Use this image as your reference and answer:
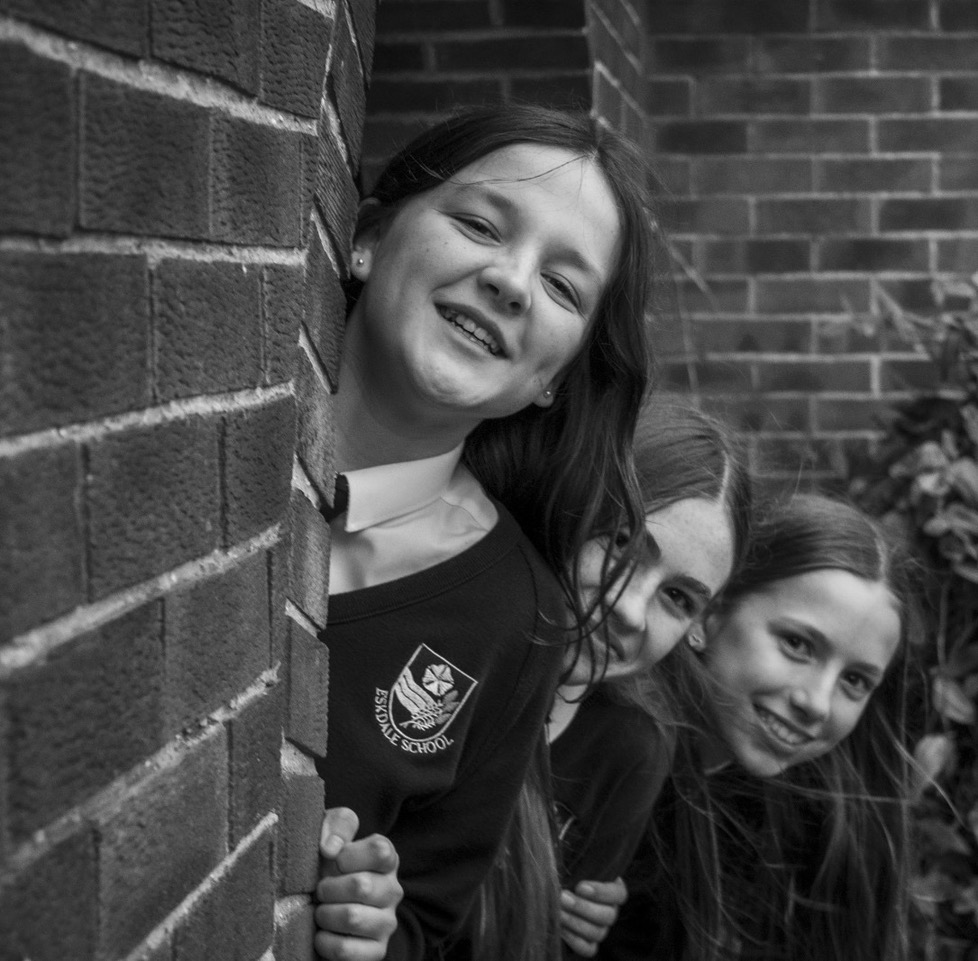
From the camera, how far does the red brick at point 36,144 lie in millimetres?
748

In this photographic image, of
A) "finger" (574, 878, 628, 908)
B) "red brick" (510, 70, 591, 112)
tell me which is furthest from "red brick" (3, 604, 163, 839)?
"red brick" (510, 70, 591, 112)

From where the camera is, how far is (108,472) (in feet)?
2.91

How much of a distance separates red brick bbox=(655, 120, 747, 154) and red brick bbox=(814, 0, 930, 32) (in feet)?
1.21

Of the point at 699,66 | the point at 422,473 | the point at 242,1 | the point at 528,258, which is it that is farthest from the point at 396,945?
the point at 699,66

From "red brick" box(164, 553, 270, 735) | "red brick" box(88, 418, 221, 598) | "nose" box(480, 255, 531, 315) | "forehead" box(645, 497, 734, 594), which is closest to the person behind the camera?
"red brick" box(88, 418, 221, 598)

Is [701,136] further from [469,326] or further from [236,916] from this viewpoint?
[236,916]

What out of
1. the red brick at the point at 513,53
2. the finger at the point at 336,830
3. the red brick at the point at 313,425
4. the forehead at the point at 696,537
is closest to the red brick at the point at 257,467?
the red brick at the point at 313,425

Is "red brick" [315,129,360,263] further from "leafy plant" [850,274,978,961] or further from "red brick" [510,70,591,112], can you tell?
"leafy plant" [850,274,978,961]

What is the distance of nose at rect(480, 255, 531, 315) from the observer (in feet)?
5.65

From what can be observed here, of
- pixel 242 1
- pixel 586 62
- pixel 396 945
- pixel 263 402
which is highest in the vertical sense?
pixel 586 62

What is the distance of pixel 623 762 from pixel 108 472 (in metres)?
1.80

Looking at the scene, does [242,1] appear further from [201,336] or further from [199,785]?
[199,785]

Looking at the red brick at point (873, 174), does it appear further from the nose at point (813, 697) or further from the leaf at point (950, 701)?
the nose at point (813, 697)

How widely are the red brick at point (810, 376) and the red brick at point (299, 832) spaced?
8.51 feet
